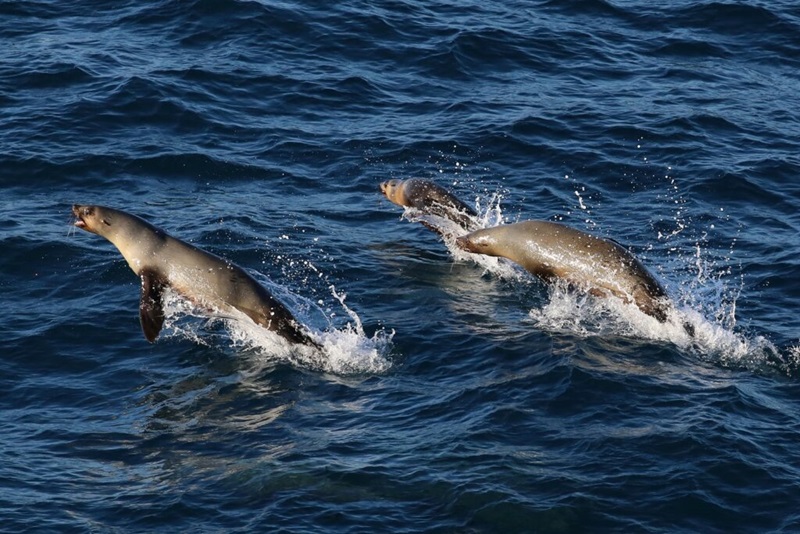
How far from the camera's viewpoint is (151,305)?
18.1m

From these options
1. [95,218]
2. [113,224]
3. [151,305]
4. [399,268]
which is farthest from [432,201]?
[151,305]

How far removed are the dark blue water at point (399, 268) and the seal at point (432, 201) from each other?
0.45 metres

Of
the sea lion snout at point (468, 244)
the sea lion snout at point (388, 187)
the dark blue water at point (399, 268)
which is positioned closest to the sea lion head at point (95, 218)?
the dark blue water at point (399, 268)

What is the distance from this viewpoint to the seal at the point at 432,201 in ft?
74.0

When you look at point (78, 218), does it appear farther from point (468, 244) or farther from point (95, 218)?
point (468, 244)

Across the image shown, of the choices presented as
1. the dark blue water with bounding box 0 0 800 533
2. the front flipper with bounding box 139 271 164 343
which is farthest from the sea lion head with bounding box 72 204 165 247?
the dark blue water with bounding box 0 0 800 533

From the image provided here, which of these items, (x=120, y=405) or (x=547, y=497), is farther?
(x=120, y=405)

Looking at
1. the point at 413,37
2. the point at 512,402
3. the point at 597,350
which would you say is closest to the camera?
the point at 512,402

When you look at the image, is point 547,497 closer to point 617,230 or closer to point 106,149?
point 617,230

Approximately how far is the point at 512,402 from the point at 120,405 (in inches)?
193

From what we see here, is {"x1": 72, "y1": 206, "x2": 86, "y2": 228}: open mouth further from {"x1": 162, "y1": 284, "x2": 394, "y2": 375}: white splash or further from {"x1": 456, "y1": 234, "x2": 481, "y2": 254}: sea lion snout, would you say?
{"x1": 456, "y1": 234, "x2": 481, "y2": 254}: sea lion snout

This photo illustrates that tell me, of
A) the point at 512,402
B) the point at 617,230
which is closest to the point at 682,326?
the point at 512,402

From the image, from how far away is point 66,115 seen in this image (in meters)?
26.6

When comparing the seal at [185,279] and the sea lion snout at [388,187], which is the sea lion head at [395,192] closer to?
the sea lion snout at [388,187]
